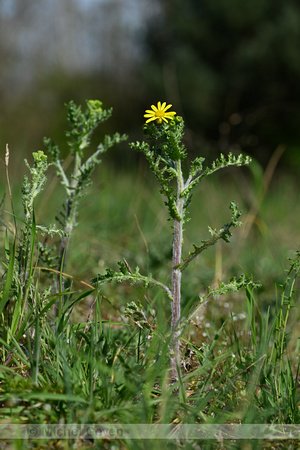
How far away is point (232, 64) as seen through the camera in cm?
1278

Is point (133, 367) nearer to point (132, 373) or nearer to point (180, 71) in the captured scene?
point (132, 373)

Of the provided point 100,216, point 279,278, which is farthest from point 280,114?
point 279,278

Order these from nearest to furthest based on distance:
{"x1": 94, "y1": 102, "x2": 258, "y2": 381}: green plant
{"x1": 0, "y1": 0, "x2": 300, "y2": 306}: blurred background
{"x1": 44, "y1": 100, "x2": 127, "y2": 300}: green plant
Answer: {"x1": 94, "y1": 102, "x2": 258, "y2": 381}: green plant
{"x1": 44, "y1": 100, "x2": 127, "y2": 300}: green plant
{"x1": 0, "y1": 0, "x2": 300, "y2": 306}: blurred background

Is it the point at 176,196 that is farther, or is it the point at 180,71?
the point at 180,71

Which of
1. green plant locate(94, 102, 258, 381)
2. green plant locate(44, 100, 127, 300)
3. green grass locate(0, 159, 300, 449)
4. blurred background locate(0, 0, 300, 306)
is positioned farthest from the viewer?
blurred background locate(0, 0, 300, 306)

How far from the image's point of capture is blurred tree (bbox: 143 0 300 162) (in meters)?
12.4

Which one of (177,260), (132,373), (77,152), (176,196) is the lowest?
(132,373)

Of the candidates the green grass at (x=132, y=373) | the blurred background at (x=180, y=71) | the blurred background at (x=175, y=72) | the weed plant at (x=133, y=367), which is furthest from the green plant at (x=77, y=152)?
the blurred background at (x=180, y=71)

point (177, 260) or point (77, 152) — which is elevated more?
point (77, 152)

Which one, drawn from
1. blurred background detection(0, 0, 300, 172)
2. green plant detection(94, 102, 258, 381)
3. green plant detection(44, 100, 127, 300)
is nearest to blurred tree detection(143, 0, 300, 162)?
blurred background detection(0, 0, 300, 172)

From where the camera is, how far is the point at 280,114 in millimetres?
12508

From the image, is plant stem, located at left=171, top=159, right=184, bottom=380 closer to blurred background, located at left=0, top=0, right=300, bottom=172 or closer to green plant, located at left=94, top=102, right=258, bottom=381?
green plant, located at left=94, top=102, right=258, bottom=381

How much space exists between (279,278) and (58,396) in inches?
80.9

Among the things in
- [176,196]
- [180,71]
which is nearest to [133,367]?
[176,196]
